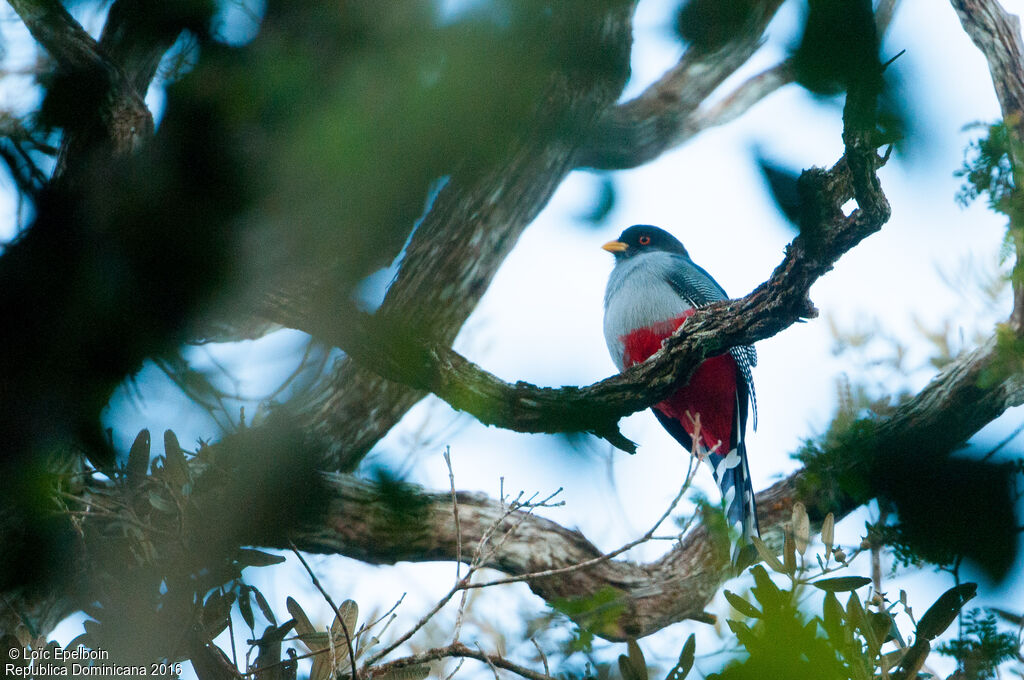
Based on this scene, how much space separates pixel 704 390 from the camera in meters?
4.20

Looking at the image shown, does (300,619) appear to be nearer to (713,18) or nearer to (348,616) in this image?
(348,616)

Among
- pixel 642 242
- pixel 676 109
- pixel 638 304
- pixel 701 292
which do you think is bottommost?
pixel 638 304

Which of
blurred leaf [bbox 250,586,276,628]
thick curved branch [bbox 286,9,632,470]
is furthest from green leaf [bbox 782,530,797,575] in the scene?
blurred leaf [bbox 250,586,276,628]

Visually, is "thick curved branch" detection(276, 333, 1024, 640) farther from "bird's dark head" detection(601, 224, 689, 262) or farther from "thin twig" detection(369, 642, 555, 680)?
"bird's dark head" detection(601, 224, 689, 262)

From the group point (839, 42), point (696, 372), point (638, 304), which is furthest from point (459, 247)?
point (839, 42)

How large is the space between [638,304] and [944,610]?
2.78 meters

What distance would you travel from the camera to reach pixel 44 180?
1485 mm

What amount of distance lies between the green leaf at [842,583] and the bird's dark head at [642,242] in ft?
11.6

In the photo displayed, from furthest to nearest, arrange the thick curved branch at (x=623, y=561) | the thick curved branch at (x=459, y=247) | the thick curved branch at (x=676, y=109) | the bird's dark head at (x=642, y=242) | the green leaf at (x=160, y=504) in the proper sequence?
the bird's dark head at (x=642, y=242) < the thick curved branch at (x=676, y=109) < the thick curved branch at (x=623, y=561) < the green leaf at (x=160, y=504) < the thick curved branch at (x=459, y=247)

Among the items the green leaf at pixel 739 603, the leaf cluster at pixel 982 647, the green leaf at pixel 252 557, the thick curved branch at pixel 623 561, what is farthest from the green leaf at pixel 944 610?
the green leaf at pixel 252 557

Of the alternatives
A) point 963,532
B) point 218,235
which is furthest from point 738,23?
point 963,532

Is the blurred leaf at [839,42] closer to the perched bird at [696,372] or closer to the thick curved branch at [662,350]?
the thick curved branch at [662,350]

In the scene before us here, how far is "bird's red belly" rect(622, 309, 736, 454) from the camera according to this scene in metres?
4.14

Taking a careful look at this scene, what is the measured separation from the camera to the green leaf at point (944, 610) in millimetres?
1537
